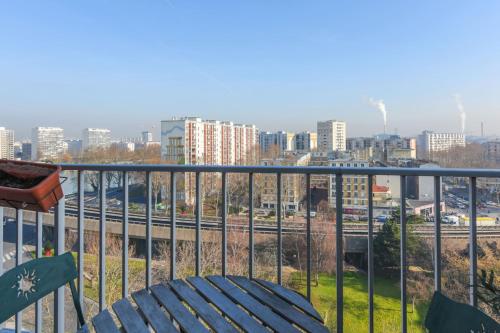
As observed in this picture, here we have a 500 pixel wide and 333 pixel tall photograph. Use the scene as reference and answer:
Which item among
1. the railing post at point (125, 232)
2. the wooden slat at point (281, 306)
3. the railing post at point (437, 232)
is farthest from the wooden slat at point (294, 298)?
the railing post at point (125, 232)

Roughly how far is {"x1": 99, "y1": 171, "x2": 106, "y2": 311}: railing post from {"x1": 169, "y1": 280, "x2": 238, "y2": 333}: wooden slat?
2.83 ft

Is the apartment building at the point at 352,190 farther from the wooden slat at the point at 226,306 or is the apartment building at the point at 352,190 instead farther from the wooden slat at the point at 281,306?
the wooden slat at the point at 226,306

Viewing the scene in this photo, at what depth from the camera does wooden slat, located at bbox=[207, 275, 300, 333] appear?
118 centimetres

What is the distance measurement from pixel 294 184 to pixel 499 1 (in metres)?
9.59

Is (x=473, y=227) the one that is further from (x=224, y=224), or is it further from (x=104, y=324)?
(x=104, y=324)

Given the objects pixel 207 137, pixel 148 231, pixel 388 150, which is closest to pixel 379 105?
pixel 207 137

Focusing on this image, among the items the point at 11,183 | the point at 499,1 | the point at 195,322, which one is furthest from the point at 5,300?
the point at 499,1

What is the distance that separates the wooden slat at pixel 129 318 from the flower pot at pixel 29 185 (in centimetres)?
72

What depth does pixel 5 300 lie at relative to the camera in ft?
3.57

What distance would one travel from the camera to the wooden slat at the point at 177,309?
117cm

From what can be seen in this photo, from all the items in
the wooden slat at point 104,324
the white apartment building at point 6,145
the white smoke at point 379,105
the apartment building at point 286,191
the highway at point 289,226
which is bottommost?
the wooden slat at point 104,324

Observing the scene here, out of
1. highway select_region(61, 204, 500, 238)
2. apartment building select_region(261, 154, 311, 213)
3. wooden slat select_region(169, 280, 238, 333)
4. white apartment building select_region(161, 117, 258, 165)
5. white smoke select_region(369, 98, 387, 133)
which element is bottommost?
wooden slat select_region(169, 280, 238, 333)

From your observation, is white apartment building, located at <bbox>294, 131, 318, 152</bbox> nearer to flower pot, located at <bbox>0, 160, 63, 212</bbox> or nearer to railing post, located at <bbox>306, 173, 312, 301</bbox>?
railing post, located at <bbox>306, 173, 312, 301</bbox>

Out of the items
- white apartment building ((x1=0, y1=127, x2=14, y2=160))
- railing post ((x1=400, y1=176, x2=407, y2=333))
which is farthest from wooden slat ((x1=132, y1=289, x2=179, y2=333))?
white apartment building ((x1=0, y1=127, x2=14, y2=160))
